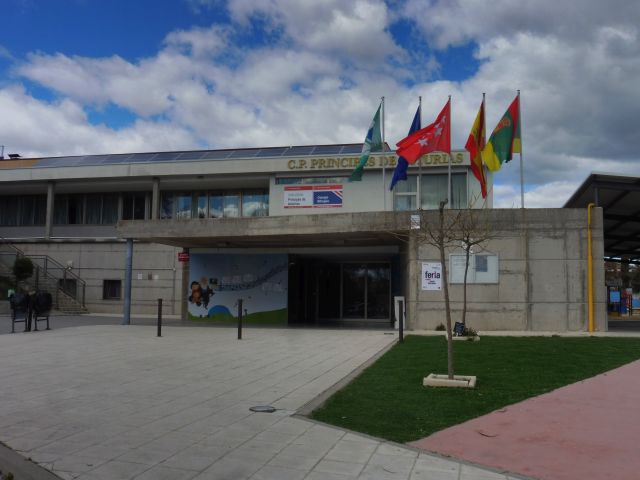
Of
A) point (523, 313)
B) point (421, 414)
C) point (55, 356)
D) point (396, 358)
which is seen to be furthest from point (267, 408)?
point (523, 313)

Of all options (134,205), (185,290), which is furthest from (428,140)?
(134,205)

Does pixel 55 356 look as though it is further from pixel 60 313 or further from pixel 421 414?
pixel 60 313

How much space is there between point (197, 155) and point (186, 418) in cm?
2999

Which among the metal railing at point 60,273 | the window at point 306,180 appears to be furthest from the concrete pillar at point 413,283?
the metal railing at point 60,273

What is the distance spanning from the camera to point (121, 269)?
3334 centimetres

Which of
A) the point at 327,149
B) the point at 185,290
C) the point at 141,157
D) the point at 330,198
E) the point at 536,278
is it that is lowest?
the point at 185,290

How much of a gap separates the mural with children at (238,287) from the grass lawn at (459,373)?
1032 cm

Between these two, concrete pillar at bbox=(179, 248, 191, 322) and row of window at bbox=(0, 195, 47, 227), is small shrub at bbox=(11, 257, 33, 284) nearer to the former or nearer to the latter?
row of window at bbox=(0, 195, 47, 227)

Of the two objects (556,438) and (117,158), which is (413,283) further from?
(117,158)

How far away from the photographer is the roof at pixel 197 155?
1298 inches

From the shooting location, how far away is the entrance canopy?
797 inches

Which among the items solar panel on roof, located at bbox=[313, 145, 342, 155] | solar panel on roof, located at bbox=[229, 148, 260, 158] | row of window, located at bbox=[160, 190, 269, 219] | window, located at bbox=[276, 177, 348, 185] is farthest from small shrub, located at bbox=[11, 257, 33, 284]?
solar panel on roof, located at bbox=[313, 145, 342, 155]

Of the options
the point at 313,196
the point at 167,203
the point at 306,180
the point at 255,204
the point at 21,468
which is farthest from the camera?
the point at 167,203

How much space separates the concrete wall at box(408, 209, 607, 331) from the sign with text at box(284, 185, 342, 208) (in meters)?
11.1
